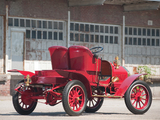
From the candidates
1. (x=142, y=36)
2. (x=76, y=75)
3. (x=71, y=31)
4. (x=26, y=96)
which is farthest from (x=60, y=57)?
(x=142, y=36)

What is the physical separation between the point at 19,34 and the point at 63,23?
7.66ft

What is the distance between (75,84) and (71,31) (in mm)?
9992

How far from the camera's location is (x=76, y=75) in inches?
319

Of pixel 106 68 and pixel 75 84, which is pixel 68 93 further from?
pixel 106 68

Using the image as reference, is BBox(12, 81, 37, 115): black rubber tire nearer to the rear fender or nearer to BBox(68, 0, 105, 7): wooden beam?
the rear fender

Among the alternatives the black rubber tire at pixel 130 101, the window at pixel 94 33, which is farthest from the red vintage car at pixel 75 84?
the window at pixel 94 33

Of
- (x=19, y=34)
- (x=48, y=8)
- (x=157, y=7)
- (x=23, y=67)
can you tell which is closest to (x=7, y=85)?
(x=23, y=67)

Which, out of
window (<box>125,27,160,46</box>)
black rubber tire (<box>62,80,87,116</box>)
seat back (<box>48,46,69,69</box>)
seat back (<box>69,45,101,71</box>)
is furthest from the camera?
window (<box>125,27,160,46</box>)

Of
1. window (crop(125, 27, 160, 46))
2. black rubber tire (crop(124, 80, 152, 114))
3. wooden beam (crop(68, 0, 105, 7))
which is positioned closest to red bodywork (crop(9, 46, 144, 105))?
black rubber tire (crop(124, 80, 152, 114))

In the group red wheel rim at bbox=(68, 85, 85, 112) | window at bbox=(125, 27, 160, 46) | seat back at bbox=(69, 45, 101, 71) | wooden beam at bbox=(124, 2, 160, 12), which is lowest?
red wheel rim at bbox=(68, 85, 85, 112)

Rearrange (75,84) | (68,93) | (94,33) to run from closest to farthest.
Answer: (68,93) < (75,84) < (94,33)

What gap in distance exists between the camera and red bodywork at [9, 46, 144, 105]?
7883 millimetres

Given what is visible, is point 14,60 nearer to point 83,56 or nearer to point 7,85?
point 7,85

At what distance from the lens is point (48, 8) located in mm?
16812
